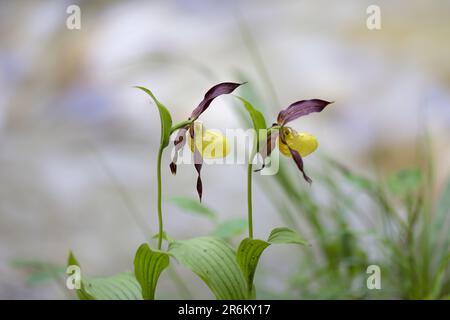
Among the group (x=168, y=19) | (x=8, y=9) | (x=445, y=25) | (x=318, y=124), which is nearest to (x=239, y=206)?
(x=318, y=124)

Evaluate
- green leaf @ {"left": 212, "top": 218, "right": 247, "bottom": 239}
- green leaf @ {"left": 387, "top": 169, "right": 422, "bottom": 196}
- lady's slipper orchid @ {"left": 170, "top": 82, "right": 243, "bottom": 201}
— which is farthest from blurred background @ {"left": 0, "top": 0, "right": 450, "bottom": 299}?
lady's slipper orchid @ {"left": 170, "top": 82, "right": 243, "bottom": 201}

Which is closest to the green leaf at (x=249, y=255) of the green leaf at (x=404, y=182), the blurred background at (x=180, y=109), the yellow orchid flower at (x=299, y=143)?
the yellow orchid flower at (x=299, y=143)

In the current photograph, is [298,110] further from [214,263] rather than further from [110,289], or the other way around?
[110,289]

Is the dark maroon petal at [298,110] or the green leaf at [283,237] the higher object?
the dark maroon petal at [298,110]

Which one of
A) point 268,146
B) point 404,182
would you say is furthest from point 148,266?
point 404,182

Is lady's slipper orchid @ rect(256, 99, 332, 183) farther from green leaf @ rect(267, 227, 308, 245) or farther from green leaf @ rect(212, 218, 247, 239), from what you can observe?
green leaf @ rect(212, 218, 247, 239)

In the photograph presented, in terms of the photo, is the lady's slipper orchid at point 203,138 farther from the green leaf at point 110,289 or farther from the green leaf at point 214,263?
the green leaf at point 110,289
